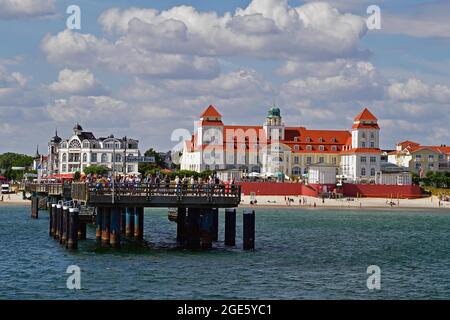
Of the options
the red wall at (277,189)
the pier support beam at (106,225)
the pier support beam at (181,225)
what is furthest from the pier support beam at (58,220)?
the red wall at (277,189)

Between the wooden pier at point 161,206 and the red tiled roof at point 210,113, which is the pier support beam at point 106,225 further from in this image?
Answer: the red tiled roof at point 210,113

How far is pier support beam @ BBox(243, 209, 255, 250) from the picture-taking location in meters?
50.6

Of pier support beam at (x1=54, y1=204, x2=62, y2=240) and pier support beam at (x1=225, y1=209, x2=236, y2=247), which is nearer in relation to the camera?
pier support beam at (x1=225, y1=209, x2=236, y2=247)

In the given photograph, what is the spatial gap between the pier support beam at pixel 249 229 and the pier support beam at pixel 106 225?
739cm

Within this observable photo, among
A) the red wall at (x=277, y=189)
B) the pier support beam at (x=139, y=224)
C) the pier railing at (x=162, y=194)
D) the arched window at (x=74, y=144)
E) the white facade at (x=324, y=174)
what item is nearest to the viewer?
the pier railing at (x=162, y=194)

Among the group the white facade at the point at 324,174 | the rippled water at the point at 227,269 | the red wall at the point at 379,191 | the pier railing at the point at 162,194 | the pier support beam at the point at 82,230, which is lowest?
the rippled water at the point at 227,269

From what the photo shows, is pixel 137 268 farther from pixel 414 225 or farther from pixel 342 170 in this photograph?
pixel 342 170

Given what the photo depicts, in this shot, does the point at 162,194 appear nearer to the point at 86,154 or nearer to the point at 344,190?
the point at 344,190

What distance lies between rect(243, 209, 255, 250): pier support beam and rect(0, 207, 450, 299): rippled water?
2.38 ft

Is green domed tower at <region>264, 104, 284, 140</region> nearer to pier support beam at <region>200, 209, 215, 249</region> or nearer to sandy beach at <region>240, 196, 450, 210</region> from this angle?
sandy beach at <region>240, 196, 450, 210</region>

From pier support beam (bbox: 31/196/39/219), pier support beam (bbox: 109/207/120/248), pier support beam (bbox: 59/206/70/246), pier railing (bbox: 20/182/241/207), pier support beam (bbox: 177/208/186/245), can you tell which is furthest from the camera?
pier support beam (bbox: 31/196/39/219)

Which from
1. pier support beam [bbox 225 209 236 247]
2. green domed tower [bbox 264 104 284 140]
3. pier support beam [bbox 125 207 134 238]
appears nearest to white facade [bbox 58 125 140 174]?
green domed tower [bbox 264 104 284 140]

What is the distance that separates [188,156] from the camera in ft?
626

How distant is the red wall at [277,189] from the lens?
152000 mm
